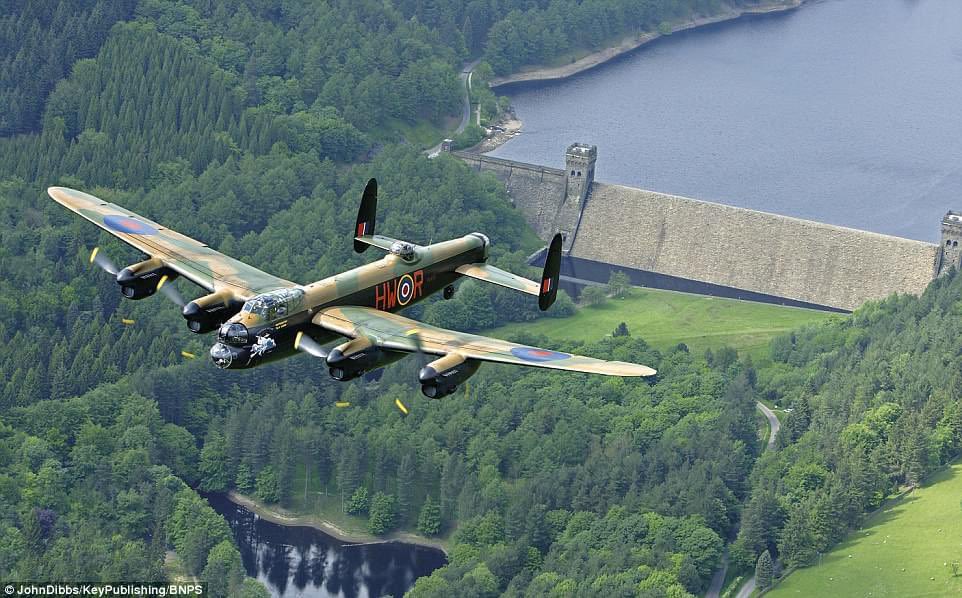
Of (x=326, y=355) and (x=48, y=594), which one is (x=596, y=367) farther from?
(x=48, y=594)

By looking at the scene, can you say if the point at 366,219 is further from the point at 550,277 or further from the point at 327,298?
the point at 550,277

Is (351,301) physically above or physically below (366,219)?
below

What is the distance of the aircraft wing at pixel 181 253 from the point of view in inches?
5679

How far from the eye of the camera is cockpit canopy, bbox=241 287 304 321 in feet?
444

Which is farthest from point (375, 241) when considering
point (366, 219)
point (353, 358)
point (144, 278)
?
point (353, 358)

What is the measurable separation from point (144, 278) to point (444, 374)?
27447mm

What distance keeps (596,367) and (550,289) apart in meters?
16.9

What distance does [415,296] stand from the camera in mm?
152250

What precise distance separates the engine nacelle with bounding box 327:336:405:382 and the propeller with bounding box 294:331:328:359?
74 cm

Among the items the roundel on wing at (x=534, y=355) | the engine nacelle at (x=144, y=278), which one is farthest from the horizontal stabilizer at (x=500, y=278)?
the engine nacelle at (x=144, y=278)

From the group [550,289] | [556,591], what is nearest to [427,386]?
[550,289]

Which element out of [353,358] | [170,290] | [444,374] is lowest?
[444,374]

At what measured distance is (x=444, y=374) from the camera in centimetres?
13425

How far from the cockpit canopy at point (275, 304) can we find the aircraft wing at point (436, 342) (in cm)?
250
